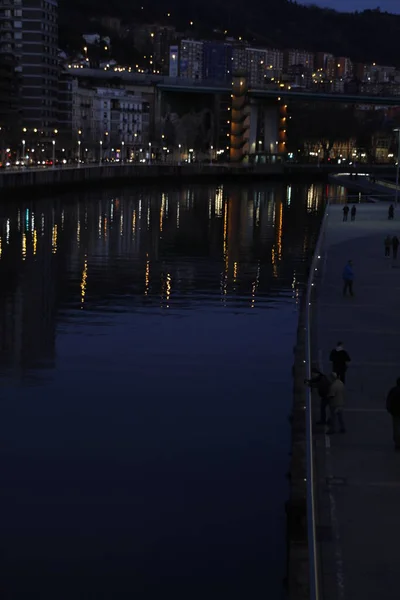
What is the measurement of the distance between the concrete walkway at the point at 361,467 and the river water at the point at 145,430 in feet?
4.22

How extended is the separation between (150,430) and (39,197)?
251 ft

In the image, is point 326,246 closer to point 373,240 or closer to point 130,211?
point 373,240

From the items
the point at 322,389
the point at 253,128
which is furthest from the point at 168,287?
the point at 253,128

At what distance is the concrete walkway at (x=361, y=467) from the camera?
11.6m

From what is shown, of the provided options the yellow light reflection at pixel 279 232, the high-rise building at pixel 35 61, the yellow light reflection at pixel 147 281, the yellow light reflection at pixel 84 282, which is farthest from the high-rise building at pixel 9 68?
the yellow light reflection at pixel 147 281

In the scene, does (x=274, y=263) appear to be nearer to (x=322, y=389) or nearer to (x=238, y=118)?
(x=322, y=389)

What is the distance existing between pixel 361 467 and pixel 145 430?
238 inches

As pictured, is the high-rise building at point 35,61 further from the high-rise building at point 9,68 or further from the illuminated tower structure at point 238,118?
the illuminated tower structure at point 238,118

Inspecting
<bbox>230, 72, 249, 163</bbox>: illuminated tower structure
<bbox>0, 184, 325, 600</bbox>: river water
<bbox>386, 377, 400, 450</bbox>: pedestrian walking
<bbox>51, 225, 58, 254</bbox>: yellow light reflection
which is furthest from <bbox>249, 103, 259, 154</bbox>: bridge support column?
<bbox>386, 377, 400, 450</bbox>: pedestrian walking

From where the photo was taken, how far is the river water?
14.4 m

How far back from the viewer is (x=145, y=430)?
19.9 metres

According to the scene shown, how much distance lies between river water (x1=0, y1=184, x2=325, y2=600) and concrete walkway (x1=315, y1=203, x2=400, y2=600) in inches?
50.6

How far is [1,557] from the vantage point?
14.5 m

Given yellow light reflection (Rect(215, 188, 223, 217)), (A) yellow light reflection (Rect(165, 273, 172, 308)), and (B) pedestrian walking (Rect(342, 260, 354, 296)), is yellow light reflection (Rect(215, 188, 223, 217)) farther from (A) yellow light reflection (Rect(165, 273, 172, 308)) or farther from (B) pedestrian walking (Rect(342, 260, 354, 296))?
(B) pedestrian walking (Rect(342, 260, 354, 296))
